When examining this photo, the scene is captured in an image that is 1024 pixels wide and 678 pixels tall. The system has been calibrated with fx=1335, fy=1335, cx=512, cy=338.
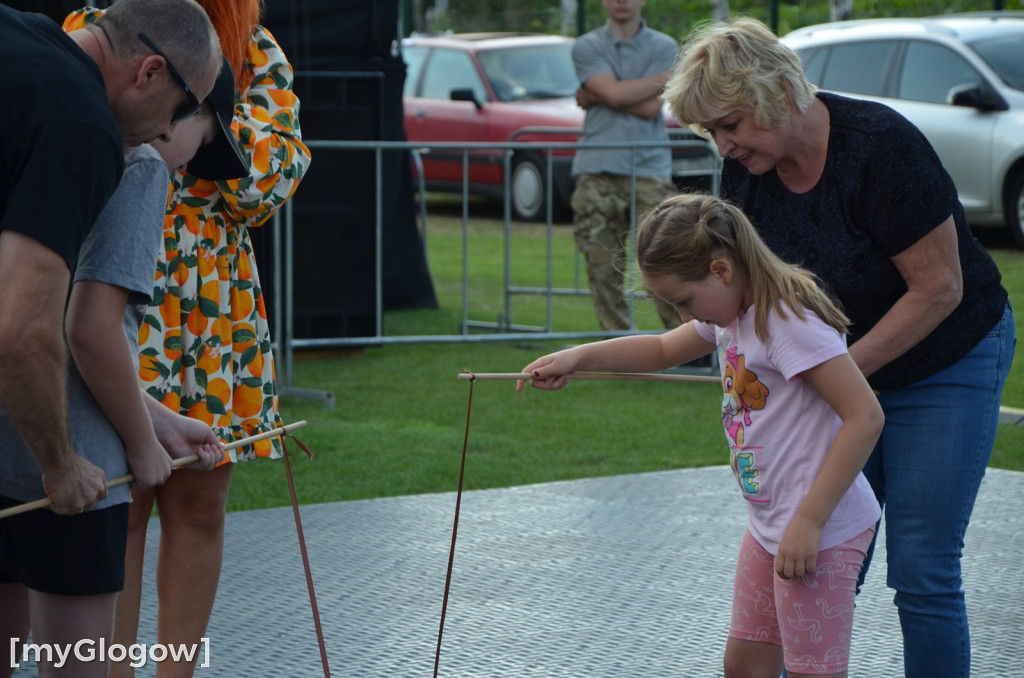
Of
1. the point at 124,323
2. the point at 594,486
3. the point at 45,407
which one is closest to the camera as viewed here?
the point at 45,407

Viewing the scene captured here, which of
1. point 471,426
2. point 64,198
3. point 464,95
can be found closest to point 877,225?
point 64,198

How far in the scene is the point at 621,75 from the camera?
7.52 meters

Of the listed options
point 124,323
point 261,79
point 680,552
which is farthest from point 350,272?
point 124,323

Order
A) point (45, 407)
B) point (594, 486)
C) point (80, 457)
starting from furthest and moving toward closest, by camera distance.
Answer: point (594, 486)
point (80, 457)
point (45, 407)

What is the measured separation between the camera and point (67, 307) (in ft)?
7.32

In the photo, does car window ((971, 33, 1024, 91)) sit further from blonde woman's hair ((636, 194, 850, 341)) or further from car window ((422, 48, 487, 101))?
blonde woman's hair ((636, 194, 850, 341))

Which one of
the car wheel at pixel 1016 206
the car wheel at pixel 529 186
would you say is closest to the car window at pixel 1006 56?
the car wheel at pixel 1016 206

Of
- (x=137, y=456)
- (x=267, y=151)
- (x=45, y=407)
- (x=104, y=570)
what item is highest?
(x=267, y=151)

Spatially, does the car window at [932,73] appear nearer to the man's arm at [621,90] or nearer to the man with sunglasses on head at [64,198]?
the man's arm at [621,90]

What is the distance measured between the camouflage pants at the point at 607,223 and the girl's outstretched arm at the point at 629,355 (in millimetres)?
4602

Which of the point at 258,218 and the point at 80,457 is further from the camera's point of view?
the point at 258,218

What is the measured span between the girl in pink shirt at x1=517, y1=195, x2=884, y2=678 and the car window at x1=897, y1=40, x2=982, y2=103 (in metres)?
8.75

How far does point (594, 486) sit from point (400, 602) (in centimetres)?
140

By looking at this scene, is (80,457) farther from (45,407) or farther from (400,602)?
(400,602)
